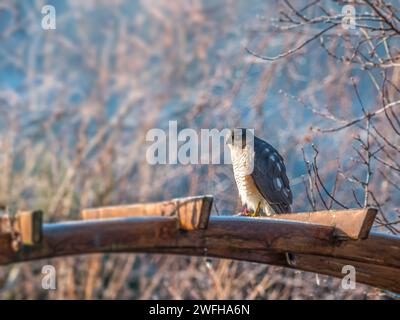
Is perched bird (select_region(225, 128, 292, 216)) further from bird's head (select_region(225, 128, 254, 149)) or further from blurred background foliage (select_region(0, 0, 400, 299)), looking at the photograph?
blurred background foliage (select_region(0, 0, 400, 299))

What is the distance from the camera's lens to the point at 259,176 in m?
5.30

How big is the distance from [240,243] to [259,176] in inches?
77.4

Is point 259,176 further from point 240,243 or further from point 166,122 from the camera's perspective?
point 166,122

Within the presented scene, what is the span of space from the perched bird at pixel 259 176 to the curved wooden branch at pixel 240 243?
1500 millimetres

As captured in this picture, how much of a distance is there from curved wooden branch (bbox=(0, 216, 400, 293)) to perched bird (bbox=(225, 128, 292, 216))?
150cm

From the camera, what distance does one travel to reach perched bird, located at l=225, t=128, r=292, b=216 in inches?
207

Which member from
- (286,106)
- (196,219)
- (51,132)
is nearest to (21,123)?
(51,132)

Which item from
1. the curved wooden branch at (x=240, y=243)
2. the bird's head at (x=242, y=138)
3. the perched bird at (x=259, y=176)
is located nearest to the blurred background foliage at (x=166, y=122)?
the perched bird at (x=259, y=176)

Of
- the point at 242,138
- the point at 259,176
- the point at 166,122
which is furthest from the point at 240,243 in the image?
the point at 166,122

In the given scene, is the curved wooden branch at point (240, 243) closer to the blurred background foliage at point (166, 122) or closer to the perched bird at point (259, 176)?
the blurred background foliage at point (166, 122)

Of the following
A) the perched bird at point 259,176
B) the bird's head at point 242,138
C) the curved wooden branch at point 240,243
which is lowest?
the curved wooden branch at point 240,243

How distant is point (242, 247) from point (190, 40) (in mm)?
10981

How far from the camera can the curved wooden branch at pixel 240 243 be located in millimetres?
2898

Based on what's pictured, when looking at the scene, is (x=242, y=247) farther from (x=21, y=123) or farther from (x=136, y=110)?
(x=136, y=110)
